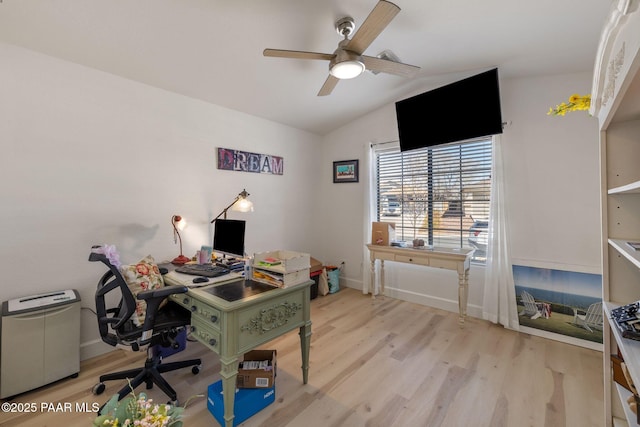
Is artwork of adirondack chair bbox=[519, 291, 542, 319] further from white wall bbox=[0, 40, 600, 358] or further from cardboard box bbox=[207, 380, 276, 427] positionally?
cardboard box bbox=[207, 380, 276, 427]

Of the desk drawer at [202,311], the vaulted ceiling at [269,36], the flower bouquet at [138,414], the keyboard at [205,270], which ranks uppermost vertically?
the vaulted ceiling at [269,36]

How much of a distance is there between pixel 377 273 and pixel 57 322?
132 inches

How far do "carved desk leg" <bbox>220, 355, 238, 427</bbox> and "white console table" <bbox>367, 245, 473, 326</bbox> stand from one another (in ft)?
7.56

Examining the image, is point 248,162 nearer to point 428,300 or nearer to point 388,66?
point 388,66

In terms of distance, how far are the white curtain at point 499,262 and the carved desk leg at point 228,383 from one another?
2724mm

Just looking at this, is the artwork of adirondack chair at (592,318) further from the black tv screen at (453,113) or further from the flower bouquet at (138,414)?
the flower bouquet at (138,414)

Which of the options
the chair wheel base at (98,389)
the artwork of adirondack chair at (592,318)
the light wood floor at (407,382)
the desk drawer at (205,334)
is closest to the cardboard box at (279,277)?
the desk drawer at (205,334)

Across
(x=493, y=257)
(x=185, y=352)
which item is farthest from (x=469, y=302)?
(x=185, y=352)

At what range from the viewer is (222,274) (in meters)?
2.03

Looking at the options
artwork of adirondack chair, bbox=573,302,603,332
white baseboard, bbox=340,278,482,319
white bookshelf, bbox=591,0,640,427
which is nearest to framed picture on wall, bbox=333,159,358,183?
white baseboard, bbox=340,278,482,319

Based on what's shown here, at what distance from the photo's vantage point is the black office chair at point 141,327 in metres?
1.59

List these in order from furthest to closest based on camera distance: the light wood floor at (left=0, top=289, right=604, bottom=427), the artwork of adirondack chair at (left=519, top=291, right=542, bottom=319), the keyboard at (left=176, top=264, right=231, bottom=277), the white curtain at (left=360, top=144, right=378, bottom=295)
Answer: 1. the white curtain at (left=360, top=144, right=378, bottom=295)
2. the artwork of adirondack chair at (left=519, top=291, right=542, bottom=319)
3. the keyboard at (left=176, top=264, right=231, bottom=277)
4. the light wood floor at (left=0, top=289, right=604, bottom=427)

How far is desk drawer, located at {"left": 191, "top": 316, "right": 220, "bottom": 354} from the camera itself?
59.3 inches

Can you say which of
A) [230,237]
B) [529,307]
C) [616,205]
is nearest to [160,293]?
[230,237]
